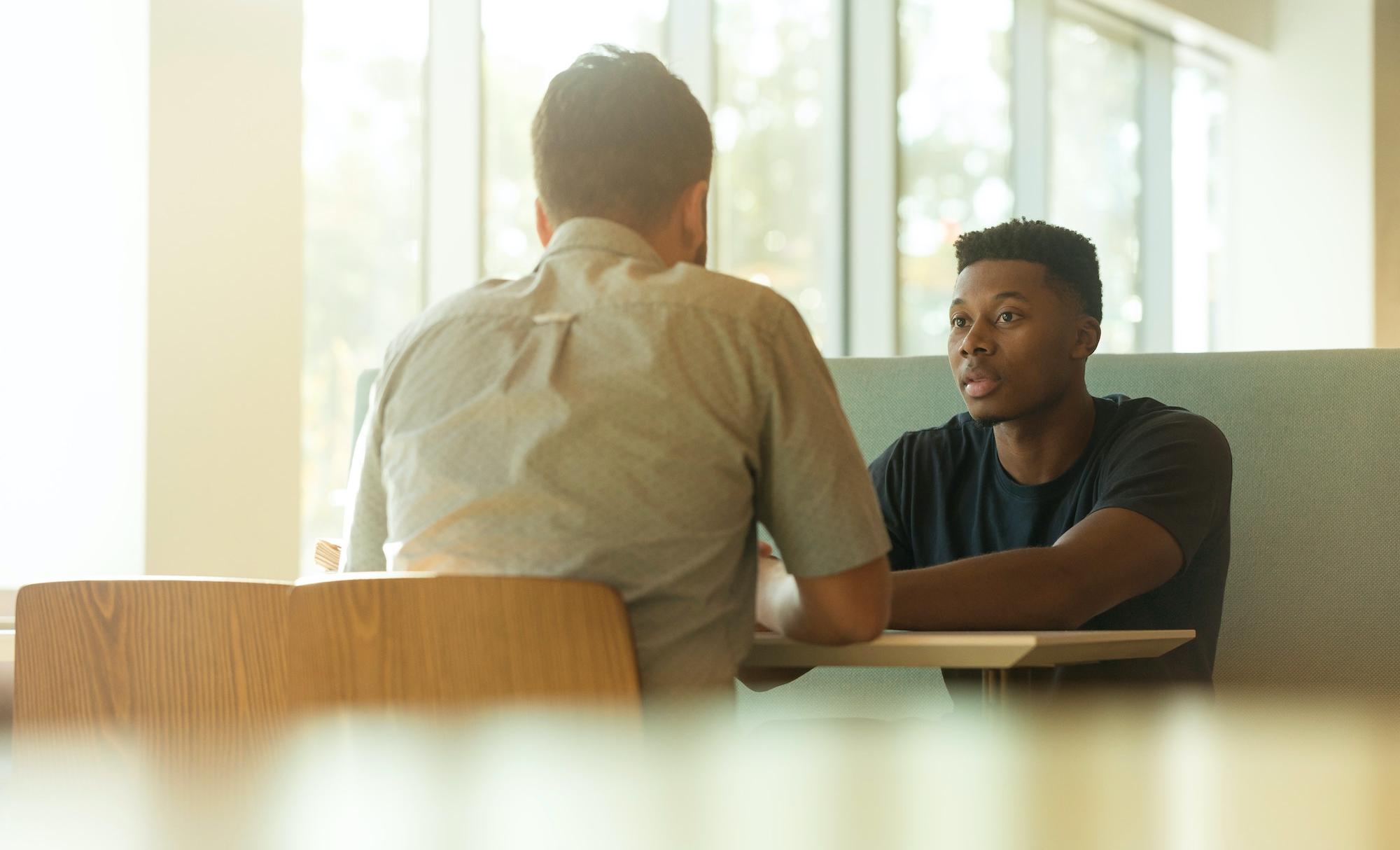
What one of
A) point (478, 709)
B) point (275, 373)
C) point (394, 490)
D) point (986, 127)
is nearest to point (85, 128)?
point (275, 373)

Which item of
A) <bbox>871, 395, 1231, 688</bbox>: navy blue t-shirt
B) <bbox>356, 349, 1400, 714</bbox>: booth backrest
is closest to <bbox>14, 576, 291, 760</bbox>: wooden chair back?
<bbox>871, 395, 1231, 688</bbox>: navy blue t-shirt

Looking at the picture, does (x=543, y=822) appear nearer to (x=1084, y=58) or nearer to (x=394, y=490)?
(x=394, y=490)

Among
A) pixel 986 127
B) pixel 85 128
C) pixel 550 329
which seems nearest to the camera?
pixel 550 329

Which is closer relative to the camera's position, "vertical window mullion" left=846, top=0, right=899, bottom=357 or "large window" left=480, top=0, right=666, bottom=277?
"large window" left=480, top=0, right=666, bottom=277

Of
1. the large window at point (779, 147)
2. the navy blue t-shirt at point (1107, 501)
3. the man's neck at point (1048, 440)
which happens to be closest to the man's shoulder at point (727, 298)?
the navy blue t-shirt at point (1107, 501)

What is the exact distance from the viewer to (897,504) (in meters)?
2.07

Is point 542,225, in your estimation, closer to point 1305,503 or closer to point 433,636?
point 433,636

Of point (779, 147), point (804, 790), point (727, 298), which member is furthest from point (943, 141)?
point (804, 790)

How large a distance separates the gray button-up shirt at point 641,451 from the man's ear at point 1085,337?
0.99 meters

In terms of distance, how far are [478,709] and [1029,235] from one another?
1975 mm

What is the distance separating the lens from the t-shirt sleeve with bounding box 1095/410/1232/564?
64.7 inches

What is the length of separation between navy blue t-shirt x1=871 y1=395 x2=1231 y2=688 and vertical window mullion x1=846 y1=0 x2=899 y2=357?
12.3 ft

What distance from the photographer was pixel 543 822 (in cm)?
14

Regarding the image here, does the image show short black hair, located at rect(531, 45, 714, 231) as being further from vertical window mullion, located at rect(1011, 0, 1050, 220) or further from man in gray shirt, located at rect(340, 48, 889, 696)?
vertical window mullion, located at rect(1011, 0, 1050, 220)
